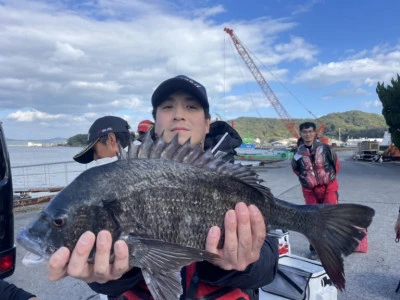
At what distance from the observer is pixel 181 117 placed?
2.58 metres

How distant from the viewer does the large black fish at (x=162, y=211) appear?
6.03ft

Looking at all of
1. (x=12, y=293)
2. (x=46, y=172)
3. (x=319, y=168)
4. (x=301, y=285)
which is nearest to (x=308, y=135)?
(x=319, y=168)

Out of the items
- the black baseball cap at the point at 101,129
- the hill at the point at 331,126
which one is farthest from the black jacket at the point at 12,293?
the hill at the point at 331,126

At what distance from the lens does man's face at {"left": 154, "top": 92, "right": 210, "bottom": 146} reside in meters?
2.56

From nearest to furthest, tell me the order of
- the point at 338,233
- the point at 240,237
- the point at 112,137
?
the point at 240,237
the point at 338,233
the point at 112,137

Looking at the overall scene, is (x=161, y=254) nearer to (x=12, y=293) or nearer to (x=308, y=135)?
(x=12, y=293)

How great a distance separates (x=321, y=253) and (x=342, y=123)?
7591 inches

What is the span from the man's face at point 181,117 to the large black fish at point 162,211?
491 mm

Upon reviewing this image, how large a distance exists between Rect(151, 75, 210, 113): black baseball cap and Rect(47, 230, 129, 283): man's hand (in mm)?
1229

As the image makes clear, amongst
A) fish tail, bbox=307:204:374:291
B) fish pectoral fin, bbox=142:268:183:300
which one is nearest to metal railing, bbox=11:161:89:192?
fish pectoral fin, bbox=142:268:183:300

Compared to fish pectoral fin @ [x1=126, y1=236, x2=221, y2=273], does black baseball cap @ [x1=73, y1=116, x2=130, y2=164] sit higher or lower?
higher

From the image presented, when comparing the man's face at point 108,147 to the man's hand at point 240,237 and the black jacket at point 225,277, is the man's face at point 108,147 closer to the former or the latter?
the black jacket at point 225,277

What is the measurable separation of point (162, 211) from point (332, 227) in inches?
42.9

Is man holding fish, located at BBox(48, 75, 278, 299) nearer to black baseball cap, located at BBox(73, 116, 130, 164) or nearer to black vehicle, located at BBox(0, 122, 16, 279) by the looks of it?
black baseball cap, located at BBox(73, 116, 130, 164)
